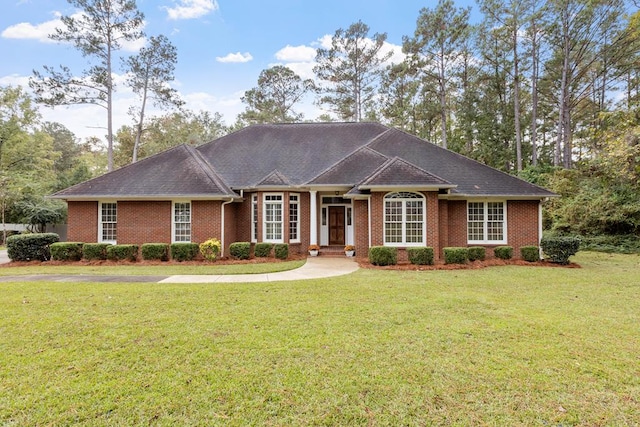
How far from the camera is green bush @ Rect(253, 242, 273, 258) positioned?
42.9ft

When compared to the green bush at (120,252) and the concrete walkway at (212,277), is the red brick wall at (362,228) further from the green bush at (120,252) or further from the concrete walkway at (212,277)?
the green bush at (120,252)

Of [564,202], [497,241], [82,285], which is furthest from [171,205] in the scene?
[564,202]

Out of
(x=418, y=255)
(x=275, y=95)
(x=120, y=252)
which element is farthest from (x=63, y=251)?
(x=275, y=95)

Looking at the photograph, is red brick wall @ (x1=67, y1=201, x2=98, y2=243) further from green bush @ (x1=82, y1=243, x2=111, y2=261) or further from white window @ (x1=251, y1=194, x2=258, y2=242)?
white window @ (x1=251, y1=194, x2=258, y2=242)

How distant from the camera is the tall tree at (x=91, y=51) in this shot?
1908cm

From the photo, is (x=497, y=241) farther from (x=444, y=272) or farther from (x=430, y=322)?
(x=430, y=322)

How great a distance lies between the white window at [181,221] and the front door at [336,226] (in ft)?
22.1

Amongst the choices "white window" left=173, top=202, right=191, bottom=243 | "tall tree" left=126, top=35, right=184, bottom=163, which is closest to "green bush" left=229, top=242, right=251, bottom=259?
"white window" left=173, top=202, right=191, bottom=243

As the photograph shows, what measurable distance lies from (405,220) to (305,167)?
6430 millimetres

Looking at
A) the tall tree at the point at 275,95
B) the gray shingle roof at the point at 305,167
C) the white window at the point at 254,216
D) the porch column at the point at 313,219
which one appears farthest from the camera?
the tall tree at the point at 275,95

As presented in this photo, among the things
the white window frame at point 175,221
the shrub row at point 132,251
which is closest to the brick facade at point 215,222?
the white window frame at point 175,221

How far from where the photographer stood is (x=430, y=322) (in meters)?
5.18

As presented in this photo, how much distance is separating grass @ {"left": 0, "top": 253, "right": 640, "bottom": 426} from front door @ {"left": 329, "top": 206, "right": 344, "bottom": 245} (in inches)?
329

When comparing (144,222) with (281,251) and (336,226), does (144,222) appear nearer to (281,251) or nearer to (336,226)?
(281,251)
